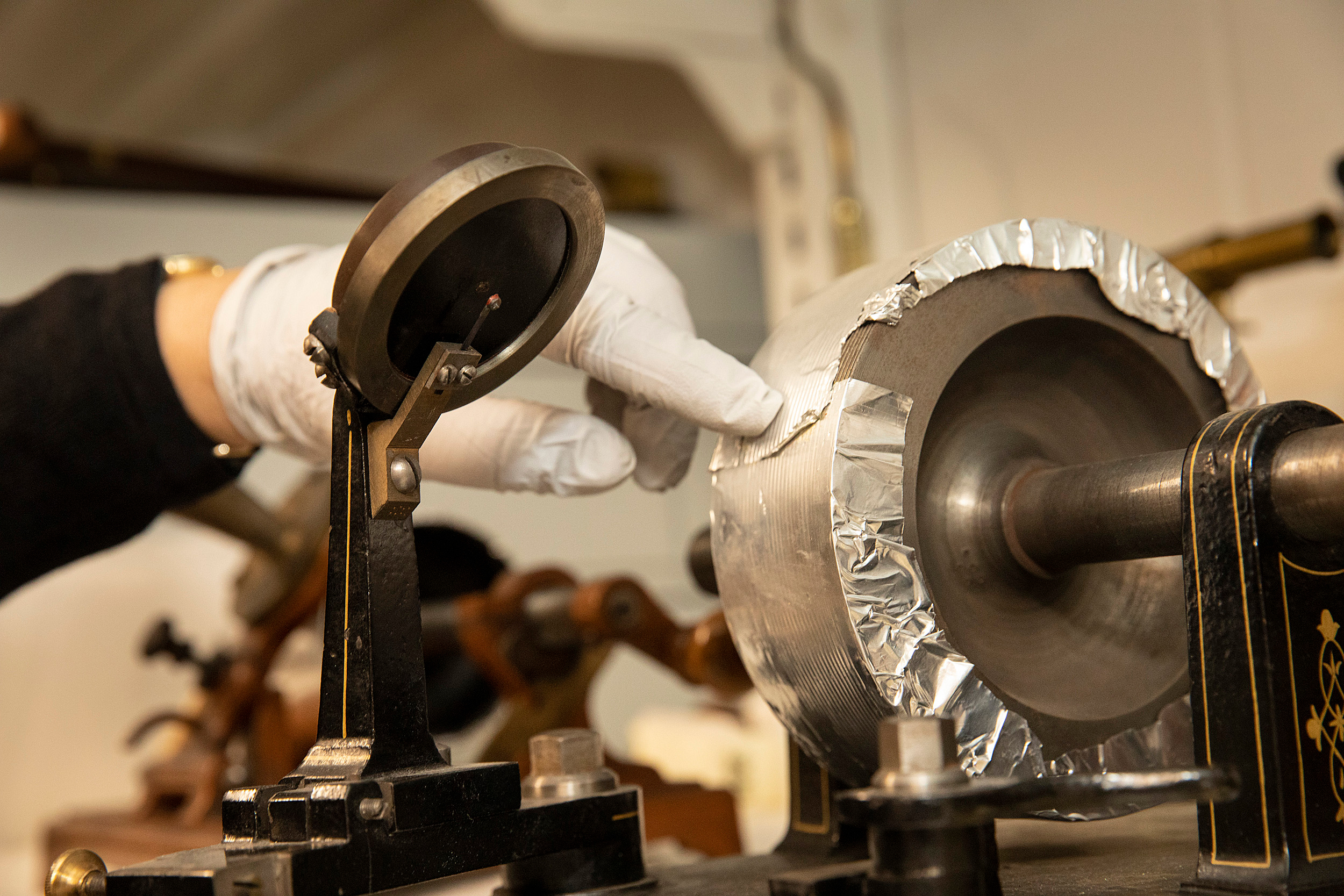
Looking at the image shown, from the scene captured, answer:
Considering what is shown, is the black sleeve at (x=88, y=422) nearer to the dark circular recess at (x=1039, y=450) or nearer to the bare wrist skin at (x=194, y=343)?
the bare wrist skin at (x=194, y=343)

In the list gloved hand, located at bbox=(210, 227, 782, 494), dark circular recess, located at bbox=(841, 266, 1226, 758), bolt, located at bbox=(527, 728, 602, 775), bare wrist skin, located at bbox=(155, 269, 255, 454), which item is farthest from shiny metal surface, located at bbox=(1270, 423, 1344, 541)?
bare wrist skin, located at bbox=(155, 269, 255, 454)

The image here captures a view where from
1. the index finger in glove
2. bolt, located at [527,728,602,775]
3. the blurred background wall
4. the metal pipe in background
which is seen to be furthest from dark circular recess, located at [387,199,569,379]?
the blurred background wall

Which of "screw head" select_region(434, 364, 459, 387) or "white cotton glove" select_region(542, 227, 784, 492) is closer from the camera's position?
"screw head" select_region(434, 364, 459, 387)

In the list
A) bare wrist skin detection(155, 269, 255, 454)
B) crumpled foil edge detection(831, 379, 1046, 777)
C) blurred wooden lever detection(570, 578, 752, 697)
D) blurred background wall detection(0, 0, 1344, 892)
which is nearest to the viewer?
crumpled foil edge detection(831, 379, 1046, 777)

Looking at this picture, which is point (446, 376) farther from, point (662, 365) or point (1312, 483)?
point (1312, 483)

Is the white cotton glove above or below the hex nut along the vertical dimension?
above

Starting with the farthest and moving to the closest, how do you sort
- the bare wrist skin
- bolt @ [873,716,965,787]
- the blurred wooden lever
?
the blurred wooden lever → the bare wrist skin → bolt @ [873,716,965,787]

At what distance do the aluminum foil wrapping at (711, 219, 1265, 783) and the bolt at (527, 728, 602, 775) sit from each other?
0.40 feet

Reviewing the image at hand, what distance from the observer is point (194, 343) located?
1.00 meters

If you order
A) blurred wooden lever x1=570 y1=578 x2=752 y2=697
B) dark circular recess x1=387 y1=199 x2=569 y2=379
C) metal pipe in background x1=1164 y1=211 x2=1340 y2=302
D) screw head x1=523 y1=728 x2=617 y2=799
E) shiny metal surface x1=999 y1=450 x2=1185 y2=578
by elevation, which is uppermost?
metal pipe in background x1=1164 y1=211 x2=1340 y2=302

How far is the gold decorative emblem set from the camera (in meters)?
0.68

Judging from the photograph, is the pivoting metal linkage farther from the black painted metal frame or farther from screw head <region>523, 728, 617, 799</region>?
the black painted metal frame

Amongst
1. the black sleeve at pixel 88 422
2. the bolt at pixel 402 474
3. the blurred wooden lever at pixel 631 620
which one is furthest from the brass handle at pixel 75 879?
the blurred wooden lever at pixel 631 620

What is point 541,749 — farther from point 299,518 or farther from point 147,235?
point 147,235
